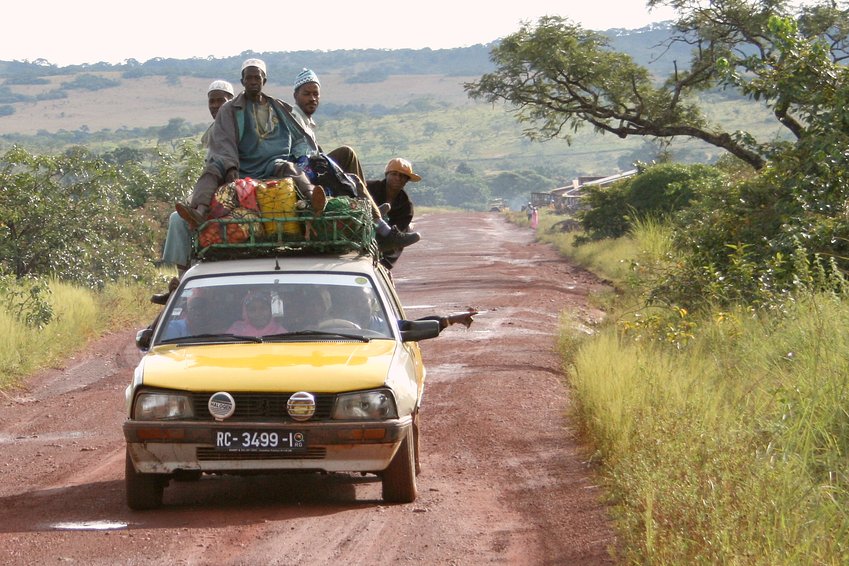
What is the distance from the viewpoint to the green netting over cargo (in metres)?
8.00

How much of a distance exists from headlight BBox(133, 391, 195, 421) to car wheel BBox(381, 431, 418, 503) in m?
1.14

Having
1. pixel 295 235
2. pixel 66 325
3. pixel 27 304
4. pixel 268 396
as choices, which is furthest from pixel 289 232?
pixel 66 325

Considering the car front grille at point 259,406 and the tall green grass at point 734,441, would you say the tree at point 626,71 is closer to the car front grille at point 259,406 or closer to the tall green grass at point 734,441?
the tall green grass at point 734,441

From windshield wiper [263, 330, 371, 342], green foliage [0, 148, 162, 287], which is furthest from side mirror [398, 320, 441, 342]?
green foliage [0, 148, 162, 287]

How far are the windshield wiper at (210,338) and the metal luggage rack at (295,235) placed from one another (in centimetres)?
69

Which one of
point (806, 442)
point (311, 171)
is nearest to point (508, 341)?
point (311, 171)

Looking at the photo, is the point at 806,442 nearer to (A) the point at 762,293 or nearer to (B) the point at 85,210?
(A) the point at 762,293

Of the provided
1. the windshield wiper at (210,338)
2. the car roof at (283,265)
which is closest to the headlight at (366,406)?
the windshield wiper at (210,338)

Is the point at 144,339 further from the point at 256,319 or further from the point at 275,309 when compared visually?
the point at 275,309

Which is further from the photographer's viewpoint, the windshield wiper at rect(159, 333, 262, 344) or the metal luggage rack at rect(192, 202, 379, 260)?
the metal luggage rack at rect(192, 202, 379, 260)

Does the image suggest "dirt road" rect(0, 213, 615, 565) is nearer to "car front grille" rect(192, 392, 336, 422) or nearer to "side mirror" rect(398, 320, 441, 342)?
"car front grille" rect(192, 392, 336, 422)

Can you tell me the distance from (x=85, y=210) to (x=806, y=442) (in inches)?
617

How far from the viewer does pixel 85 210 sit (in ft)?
66.4

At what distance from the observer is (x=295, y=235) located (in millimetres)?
8117
